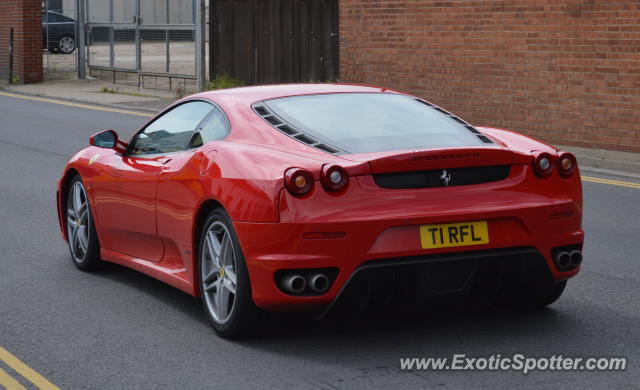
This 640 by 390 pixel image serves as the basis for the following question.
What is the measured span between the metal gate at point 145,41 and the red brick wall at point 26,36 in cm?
144

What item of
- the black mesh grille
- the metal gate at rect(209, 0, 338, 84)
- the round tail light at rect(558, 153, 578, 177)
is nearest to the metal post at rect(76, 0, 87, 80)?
the metal gate at rect(209, 0, 338, 84)

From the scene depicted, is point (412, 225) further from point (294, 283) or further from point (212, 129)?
point (212, 129)

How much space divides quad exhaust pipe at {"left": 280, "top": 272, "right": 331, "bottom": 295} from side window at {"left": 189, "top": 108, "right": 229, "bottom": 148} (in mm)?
1263

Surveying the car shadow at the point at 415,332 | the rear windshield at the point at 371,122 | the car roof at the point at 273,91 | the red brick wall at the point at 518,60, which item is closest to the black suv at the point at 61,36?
the red brick wall at the point at 518,60

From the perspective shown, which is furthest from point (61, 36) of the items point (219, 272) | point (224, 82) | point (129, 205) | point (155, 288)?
point (219, 272)

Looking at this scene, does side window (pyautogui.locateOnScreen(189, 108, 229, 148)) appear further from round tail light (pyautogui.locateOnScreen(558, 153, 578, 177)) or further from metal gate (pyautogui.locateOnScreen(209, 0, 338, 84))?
metal gate (pyautogui.locateOnScreen(209, 0, 338, 84))

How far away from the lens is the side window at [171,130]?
7195 mm

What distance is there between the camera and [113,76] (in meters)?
30.7

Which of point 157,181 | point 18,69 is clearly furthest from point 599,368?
point 18,69

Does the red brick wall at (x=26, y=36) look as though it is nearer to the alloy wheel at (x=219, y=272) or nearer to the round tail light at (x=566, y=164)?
Answer: the alloy wheel at (x=219, y=272)

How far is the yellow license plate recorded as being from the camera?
5.84m

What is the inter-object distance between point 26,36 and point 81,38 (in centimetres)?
163

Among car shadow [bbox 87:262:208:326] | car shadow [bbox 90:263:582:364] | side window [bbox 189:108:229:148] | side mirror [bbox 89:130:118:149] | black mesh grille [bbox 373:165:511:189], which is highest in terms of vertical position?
side window [bbox 189:108:229:148]

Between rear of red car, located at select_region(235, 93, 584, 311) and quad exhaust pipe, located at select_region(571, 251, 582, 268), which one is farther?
quad exhaust pipe, located at select_region(571, 251, 582, 268)
